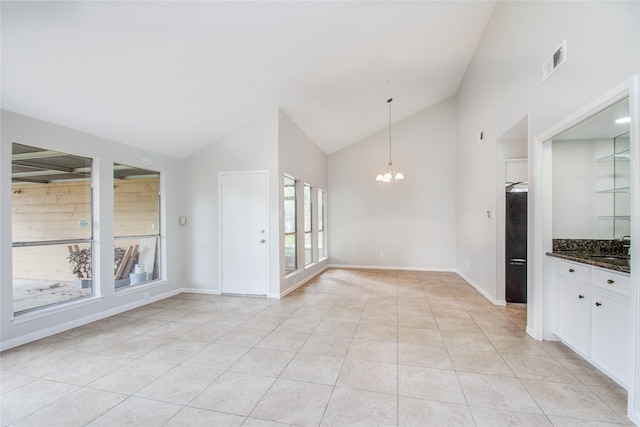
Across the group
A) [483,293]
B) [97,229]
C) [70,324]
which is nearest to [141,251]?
[97,229]

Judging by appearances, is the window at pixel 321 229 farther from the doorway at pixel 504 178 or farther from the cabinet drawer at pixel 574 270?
the cabinet drawer at pixel 574 270

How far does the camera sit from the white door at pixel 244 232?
4777 millimetres

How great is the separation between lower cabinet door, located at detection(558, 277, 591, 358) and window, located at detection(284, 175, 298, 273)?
3906 mm

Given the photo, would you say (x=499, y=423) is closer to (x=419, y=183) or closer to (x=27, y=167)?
(x=27, y=167)

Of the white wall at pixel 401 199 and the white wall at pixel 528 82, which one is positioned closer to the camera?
the white wall at pixel 528 82

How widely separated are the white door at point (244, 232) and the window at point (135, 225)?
106 cm

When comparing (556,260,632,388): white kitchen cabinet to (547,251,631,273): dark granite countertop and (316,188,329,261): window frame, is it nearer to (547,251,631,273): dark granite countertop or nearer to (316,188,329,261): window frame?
(547,251,631,273): dark granite countertop

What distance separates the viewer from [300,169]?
575cm

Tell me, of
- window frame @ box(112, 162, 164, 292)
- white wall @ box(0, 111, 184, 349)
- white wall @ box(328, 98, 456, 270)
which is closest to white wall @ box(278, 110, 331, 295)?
white wall @ box(328, 98, 456, 270)

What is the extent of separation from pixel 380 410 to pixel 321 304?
2472 millimetres

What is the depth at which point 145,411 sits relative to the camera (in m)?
1.94

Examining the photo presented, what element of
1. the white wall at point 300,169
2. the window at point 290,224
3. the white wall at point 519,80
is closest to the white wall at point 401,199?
the white wall at point 519,80

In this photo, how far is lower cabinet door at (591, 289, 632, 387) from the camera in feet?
6.84

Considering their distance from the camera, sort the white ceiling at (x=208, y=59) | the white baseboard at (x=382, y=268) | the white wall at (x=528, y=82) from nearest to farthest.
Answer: the white wall at (x=528, y=82)
the white ceiling at (x=208, y=59)
the white baseboard at (x=382, y=268)
